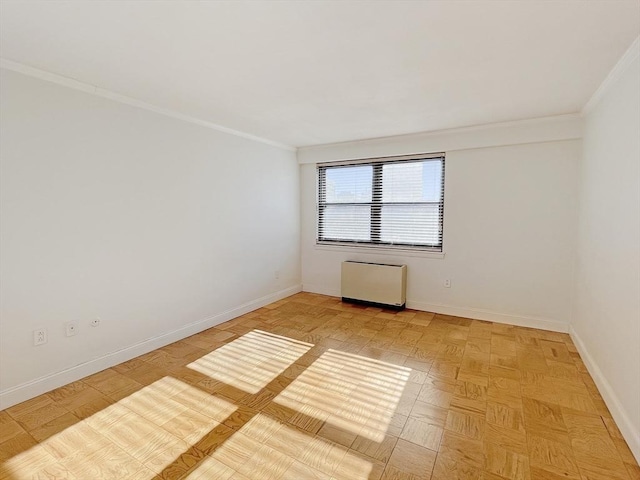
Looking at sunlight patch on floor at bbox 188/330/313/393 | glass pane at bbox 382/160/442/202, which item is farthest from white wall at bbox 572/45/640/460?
sunlight patch on floor at bbox 188/330/313/393

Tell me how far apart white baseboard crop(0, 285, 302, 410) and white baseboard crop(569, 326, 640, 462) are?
11.7 feet

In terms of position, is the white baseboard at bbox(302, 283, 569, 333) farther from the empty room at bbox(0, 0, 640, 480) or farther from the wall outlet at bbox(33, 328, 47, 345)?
the wall outlet at bbox(33, 328, 47, 345)

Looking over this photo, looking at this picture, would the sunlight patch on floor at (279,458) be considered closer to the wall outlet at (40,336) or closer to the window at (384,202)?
the wall outlet at (40,336)

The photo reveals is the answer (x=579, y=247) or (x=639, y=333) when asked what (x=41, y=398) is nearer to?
(x=639, y=333)

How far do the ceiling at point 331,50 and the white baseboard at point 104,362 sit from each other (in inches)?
88.1

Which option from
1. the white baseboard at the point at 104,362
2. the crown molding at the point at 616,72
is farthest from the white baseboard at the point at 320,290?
the crown molding at the point at 616,72

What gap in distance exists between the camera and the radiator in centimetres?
430

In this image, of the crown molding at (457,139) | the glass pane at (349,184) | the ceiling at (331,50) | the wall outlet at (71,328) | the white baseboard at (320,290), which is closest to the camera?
the ceiling at (331,50)

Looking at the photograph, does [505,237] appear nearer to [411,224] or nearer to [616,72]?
[411,224]

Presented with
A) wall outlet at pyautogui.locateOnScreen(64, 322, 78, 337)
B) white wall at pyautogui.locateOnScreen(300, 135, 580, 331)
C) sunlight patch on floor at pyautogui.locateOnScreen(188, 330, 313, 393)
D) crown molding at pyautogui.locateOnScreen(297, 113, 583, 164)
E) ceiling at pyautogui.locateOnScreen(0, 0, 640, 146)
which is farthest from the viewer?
white wall at pyautogui.locateOnScreen(300, 135, 580, 331)

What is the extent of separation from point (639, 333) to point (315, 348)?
2.36m

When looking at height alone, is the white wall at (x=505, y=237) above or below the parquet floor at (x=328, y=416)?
above

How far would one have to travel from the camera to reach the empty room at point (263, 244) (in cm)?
175

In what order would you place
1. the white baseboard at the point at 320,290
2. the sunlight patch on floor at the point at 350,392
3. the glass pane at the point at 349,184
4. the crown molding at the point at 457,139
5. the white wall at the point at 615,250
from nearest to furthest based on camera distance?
the white wall at the point at 615,250
the sunlight patch on floor at the point at 350,392
the crown molding at the point at 457,139
the glass pane at the point at 349,184
the white baseboard at the point at 320,290
